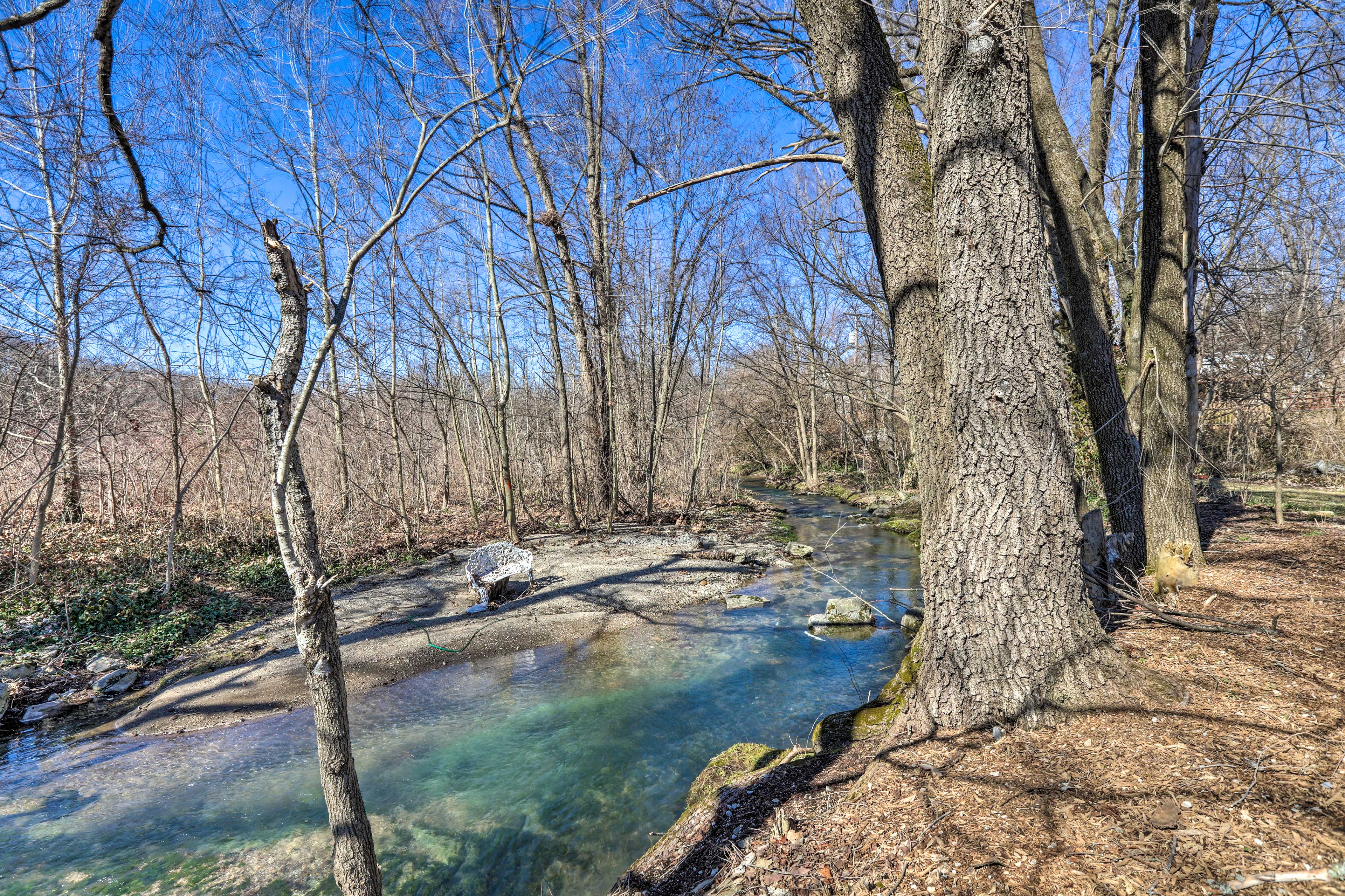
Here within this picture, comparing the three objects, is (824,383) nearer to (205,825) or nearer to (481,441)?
(481,441)

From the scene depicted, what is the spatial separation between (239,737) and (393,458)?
9.63 metres

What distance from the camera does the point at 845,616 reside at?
25.6 ft

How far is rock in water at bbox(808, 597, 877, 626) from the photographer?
7.80 metres

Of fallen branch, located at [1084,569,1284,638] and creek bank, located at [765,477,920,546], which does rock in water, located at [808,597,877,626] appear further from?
fallen branch, located at [1084,569,1284,638]

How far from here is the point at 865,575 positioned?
1011cm

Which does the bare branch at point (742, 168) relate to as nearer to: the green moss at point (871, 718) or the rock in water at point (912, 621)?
the green moss at point (871, 718)

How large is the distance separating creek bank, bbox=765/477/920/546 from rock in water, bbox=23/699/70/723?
11974 millimetres

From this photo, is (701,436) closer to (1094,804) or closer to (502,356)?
(502,356)

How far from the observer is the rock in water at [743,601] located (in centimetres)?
877

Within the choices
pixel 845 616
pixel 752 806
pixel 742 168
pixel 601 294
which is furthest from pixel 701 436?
pixel 752 806

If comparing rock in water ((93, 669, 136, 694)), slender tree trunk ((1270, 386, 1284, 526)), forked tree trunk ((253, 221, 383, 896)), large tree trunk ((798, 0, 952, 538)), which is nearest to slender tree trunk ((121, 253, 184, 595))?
rock in water ((93, 669, 136, 694))

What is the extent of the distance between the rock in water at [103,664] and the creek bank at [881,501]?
11.9m

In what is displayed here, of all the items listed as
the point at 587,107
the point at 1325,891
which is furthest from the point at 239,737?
the point at 587,107

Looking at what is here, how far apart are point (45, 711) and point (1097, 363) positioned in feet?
36.1
